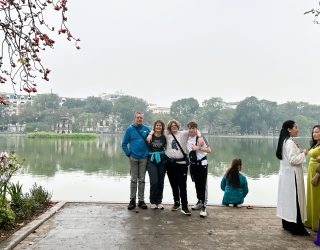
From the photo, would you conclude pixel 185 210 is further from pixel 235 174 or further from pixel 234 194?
pixel 235 174

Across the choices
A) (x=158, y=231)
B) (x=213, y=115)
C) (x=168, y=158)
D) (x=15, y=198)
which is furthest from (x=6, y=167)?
(x=213, y=115)

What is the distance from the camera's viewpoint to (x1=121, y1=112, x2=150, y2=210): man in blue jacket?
18.2 ft

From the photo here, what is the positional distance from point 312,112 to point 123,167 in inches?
3222

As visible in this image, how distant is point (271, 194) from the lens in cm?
1035

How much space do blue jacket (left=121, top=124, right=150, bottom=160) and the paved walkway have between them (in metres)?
0.87

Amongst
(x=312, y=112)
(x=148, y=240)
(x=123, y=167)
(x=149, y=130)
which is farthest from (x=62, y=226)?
(x=312, y=112)

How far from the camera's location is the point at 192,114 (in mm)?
84375

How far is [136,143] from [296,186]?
2412mm

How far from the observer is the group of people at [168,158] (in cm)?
527

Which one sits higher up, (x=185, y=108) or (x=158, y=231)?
(x=185, y=108)

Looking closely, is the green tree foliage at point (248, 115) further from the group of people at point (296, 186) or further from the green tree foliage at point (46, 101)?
the group of people at point (296, 186)

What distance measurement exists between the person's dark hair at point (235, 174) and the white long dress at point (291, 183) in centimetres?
144

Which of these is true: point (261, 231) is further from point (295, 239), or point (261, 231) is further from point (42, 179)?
point (42, 179)

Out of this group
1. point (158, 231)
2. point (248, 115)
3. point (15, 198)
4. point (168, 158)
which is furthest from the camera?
point (248, 115)
